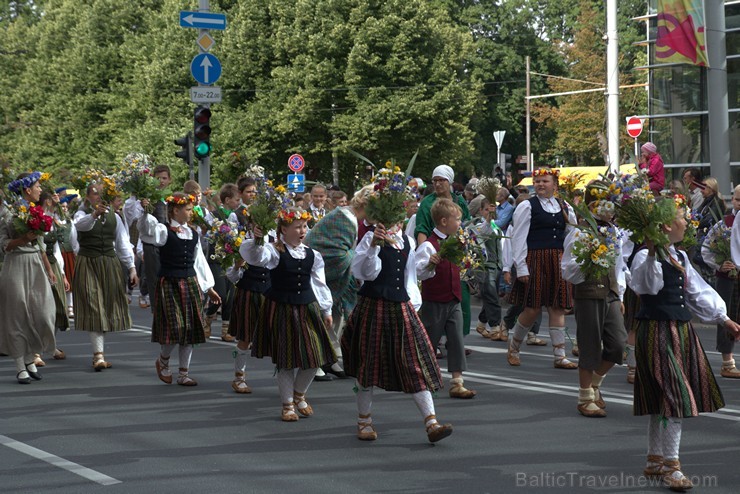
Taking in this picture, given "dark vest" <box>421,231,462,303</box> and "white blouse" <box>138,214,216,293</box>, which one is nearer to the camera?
"dark vest" <box>421,231,462,303</box>

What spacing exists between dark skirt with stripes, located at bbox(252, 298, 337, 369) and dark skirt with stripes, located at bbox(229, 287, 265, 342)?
172cm

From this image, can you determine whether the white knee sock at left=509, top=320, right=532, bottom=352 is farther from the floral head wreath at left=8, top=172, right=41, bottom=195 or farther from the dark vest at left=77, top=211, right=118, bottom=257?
the floral head wreath at left=8, top=172, right=41, bottom=195

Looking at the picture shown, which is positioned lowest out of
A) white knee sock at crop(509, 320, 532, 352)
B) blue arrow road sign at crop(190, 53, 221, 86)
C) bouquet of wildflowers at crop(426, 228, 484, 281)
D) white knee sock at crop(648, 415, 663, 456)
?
white knee sock at crop(648, 415, 663, 456)

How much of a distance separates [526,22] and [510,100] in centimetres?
504

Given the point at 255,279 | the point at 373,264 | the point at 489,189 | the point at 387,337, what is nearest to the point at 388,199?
the point at 373,264

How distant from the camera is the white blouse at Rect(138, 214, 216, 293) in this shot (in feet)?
36.5

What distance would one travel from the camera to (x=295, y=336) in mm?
9328

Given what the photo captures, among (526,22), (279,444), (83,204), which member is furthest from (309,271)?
→ (526,22)

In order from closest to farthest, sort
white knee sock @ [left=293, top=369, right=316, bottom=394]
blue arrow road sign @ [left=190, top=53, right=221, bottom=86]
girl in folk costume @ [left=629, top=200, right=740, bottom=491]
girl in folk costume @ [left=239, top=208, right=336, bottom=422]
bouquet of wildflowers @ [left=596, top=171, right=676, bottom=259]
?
1. girl in folk costume @ [left=629, top=200, right=740, bottom=491]
2. bouquet of wildflowers @ [left=596, top=171, right=676, bottom=259]
3. girl in folk costume @ [left=239, top=208, right=336, bottom=422]
4. white knee sock @ [left=293, top=369, right=316, bottom=394]
5. blue arrow road sign @ [left=190, top=53, right=221, bottom=86]

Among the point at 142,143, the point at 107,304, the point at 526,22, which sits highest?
the point at 526,22

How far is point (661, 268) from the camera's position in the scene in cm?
720

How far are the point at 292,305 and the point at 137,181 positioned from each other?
3300 mm

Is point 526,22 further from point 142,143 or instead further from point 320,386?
point 320,386

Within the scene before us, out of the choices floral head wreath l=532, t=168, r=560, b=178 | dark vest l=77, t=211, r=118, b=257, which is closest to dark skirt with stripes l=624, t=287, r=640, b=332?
floral head wreath l=532, t=168, r=560, b=178
